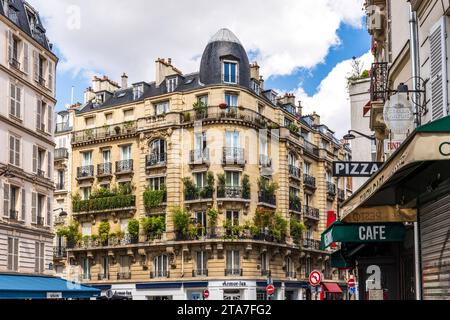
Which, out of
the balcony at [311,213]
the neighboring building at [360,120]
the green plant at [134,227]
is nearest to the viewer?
the neighboring building at [360,120]

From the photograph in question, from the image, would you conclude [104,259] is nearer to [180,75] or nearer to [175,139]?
[175,139]

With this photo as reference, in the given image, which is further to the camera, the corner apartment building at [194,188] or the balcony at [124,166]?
the balcony at [124,166]

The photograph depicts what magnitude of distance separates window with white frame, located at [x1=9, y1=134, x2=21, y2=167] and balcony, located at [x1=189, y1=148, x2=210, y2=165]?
63.2 ft

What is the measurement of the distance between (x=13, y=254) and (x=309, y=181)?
105 ft

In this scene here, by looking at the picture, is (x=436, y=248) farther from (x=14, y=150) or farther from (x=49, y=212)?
(x=49, y=212)

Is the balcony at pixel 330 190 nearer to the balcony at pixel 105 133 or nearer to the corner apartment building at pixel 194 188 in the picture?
the corner apartment building at pixel 194 188

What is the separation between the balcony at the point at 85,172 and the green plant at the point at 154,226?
7.48 meters

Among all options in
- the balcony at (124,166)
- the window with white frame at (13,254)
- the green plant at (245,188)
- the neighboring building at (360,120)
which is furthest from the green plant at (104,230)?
the neighboring building at (360,120)

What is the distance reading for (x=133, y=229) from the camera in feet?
162


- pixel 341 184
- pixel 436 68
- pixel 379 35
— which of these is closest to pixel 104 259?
pixel 341 184

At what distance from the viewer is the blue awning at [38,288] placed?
903 inches

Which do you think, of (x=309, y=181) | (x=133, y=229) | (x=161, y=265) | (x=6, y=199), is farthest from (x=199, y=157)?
(x=6, y=199)

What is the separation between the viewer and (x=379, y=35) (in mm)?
18062

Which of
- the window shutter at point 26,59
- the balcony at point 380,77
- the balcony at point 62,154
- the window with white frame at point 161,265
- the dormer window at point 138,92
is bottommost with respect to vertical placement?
the window with white frame at point 161,265
